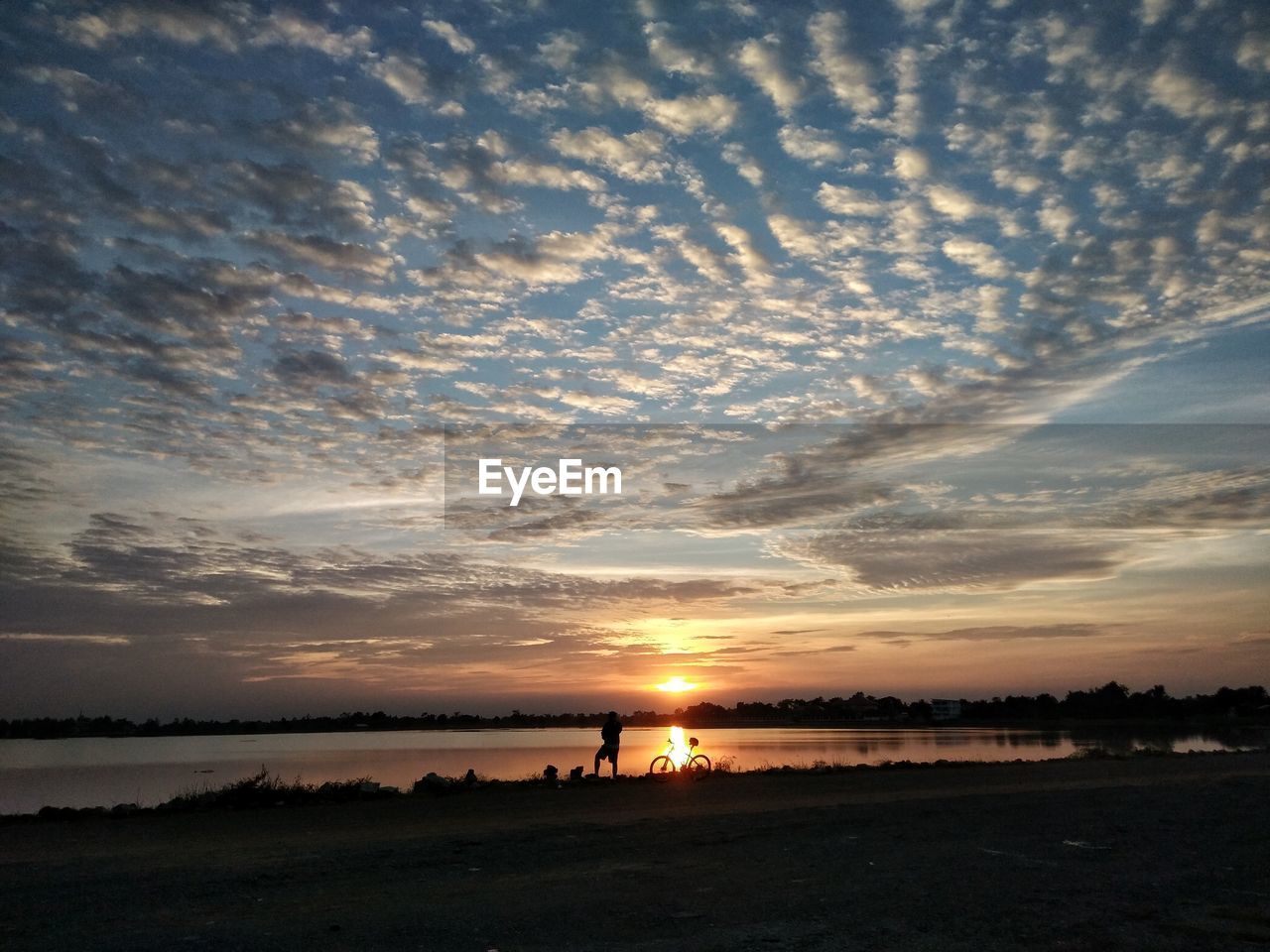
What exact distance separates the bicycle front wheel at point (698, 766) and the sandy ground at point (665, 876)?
8094 millimetres

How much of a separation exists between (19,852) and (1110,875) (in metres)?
15.8

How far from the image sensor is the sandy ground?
8.54 m

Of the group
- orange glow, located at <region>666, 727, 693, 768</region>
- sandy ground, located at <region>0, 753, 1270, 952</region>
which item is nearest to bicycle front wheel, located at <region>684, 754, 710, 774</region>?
orange glow, located at <region>666, 727, 693, 768</region>

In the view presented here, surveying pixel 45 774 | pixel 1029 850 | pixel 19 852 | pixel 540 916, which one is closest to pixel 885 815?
pixel 1029 850

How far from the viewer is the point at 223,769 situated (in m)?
44.8

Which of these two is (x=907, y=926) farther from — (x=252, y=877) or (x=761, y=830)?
(x=252, y=877)

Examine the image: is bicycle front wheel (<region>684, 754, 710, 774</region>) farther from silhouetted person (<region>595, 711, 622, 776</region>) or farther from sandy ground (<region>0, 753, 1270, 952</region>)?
sandy ground (<region>0, 753, 1270, 952</region>)

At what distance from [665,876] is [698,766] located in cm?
1879

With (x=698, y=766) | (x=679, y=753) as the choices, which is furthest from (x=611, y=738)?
(x=679, y=753)

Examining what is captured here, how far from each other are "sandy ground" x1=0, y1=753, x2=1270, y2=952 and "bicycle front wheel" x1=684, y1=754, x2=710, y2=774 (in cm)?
809

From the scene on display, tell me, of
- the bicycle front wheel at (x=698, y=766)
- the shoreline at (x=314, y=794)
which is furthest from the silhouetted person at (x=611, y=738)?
the bicycle front wheel at (x=698, y=766)

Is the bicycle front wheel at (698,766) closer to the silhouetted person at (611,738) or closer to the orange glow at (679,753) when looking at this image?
the orange glow at (679,753)

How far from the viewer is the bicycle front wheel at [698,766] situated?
2861cm

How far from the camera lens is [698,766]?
96.9 ft
